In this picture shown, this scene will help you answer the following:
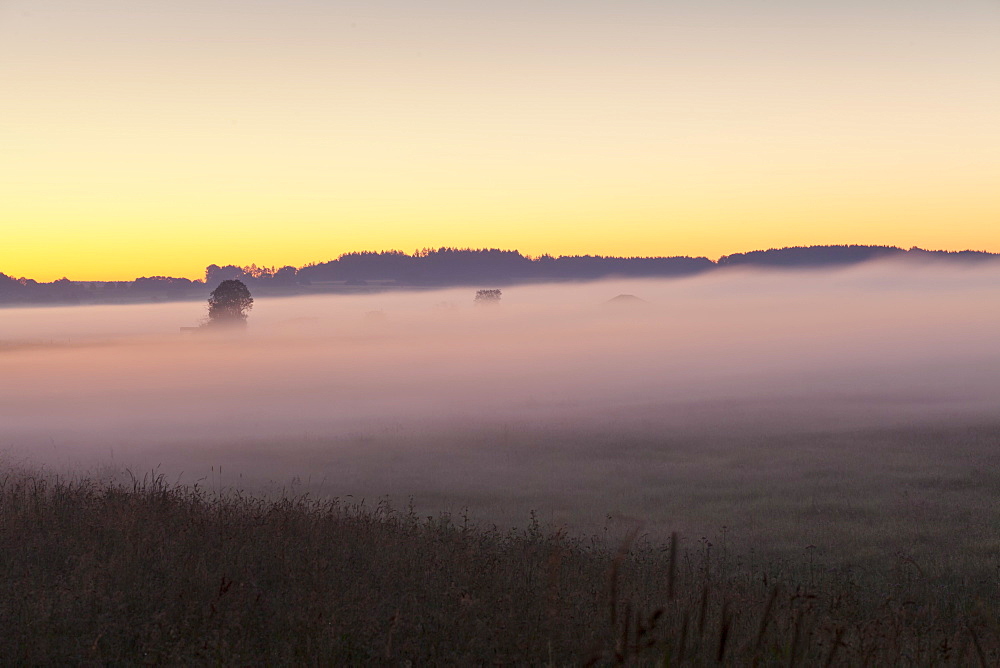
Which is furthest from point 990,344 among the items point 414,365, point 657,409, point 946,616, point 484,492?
point 946,616

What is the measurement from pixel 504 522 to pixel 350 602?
42.6ft

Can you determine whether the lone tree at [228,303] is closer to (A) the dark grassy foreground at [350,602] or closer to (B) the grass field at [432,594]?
(B) the grass field at [432,594]

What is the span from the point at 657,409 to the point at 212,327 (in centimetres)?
7867

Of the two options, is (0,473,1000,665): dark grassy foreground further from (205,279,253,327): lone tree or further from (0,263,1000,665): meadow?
(205,279,253,327): lone tree

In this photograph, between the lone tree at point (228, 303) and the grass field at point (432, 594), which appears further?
the lone tree at point (228, 303)

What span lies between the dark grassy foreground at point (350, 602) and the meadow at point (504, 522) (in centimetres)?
4

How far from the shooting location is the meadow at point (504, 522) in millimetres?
5941

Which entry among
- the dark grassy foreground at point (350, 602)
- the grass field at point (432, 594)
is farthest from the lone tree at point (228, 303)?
the dark grassy foreground at point (350, 602)

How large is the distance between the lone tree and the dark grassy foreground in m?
104

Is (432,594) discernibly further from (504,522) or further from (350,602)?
(504,522)

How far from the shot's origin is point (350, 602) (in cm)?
664

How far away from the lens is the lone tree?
11006 cm

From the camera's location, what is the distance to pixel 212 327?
113125mm

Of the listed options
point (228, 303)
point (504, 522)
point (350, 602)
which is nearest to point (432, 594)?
point (350, 602)
